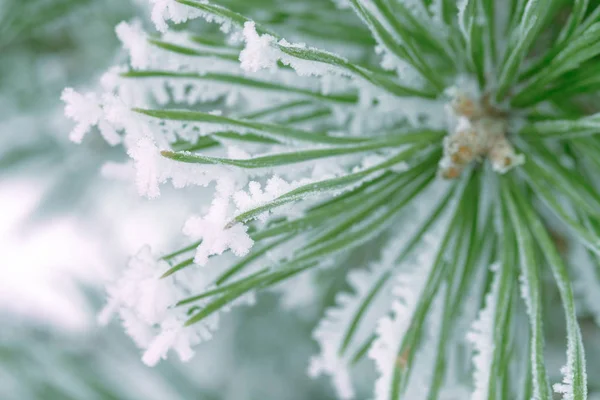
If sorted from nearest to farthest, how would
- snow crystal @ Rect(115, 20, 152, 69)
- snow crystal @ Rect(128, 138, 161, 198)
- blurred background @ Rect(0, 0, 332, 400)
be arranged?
snow crystal @ Rect(128, 138, 161, 198) → snow crystal @ Rect(115, 20, 152, 69) → blurred background @ Rect(0, 0, 332, 400)

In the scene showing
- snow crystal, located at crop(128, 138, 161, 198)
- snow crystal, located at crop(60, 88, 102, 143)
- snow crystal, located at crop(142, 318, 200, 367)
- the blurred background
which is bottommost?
snow crystal, located at crop(142, 318, 200, 367)

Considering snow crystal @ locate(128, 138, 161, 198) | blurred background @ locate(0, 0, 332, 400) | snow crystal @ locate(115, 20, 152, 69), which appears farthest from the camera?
blurred background @ locate(0, 0, 332, 400)

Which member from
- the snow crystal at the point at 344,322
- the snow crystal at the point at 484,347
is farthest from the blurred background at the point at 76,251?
the snow crystal at the point at 484,347

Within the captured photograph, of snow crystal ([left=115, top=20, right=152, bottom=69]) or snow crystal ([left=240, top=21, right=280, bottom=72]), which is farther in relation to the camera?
snow crystal ([left=115, top=20, right=152, bottom=69])

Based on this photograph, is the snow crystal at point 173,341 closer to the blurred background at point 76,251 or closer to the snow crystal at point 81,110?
the snow crystal at point 81,110

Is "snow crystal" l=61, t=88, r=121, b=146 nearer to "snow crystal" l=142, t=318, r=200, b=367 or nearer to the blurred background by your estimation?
"snow crystal" l=142, t=318, r=200, b=367

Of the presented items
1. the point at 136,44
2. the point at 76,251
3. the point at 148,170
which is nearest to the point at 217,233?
the point at 148,170

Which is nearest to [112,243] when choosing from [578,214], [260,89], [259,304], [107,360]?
[107,360]

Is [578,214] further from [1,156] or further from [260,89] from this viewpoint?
[1,156]

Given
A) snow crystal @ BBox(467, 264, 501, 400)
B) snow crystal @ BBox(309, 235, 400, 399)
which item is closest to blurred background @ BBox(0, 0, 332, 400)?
snow crystal @ BBox(309, 235, 400, 399)
